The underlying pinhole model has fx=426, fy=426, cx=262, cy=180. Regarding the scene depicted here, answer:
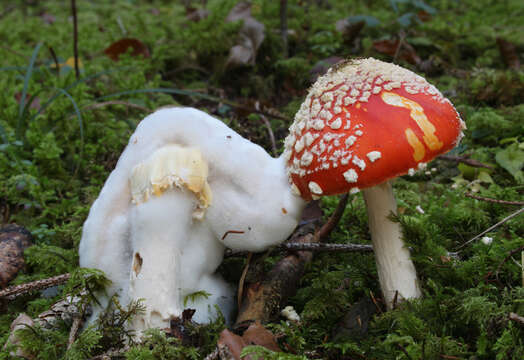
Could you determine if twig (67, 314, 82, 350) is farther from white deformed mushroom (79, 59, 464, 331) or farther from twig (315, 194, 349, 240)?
twig (315, 194, 349, 240)

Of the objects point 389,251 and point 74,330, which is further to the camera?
point 389,251

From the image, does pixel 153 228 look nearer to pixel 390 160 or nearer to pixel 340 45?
pixel 390 160

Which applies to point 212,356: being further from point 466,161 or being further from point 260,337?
point 466,161

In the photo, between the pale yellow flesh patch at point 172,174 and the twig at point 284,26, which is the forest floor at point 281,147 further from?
the pale yellow flesh patch at point 172,174

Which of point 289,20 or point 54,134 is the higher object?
point 289,20

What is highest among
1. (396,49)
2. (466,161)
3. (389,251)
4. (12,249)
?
(396,49)

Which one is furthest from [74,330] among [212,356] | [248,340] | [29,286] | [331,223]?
[331,223]

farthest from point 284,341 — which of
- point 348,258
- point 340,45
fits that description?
point 340,45

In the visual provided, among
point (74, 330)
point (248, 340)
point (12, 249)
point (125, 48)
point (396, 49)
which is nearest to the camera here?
point (248, 340)
